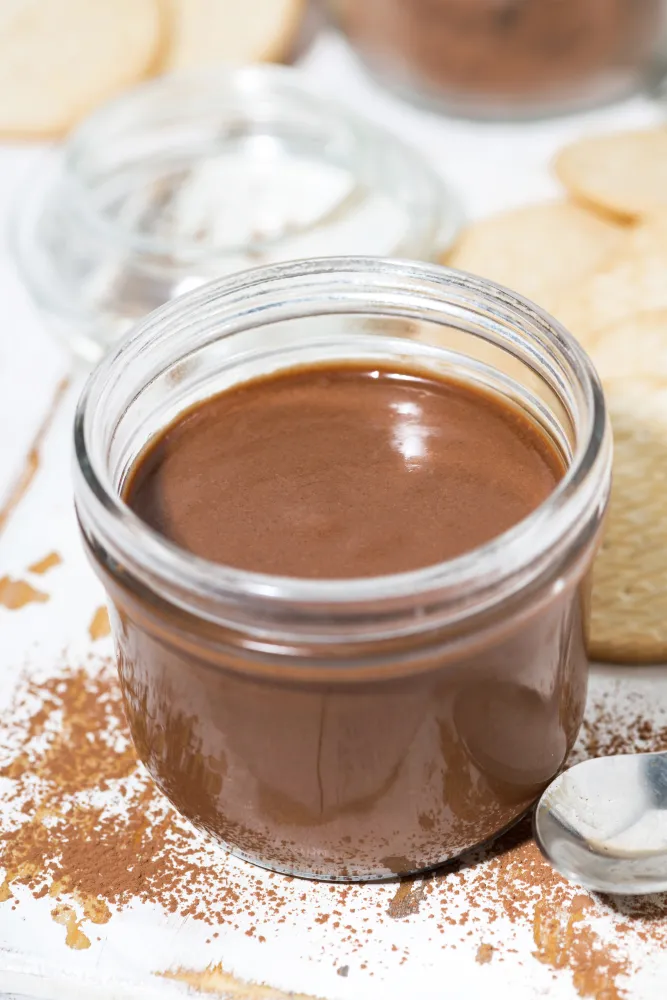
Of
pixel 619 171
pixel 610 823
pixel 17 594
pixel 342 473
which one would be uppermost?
pixel 342 473

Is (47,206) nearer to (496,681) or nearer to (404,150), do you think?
(404,150)

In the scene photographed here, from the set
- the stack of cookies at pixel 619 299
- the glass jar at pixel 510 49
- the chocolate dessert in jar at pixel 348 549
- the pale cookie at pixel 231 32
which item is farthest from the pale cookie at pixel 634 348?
the pale cookie at pixel 231 32

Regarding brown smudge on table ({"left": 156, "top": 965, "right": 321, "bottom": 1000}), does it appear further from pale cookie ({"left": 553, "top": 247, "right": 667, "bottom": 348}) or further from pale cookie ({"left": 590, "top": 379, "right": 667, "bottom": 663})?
pale cookie ({"left": 553, "top": 247, "right": 667, "bottom": 348})

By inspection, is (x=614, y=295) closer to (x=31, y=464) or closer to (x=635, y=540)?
(x=635, y=540)

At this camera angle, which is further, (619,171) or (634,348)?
(619,171)

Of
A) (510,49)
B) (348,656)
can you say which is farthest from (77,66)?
(348,656)

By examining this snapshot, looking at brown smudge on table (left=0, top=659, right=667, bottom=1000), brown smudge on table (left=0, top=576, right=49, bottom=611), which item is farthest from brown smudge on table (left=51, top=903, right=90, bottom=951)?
brown smudge on table (left=0, top=576, right=49, bottom=611)
